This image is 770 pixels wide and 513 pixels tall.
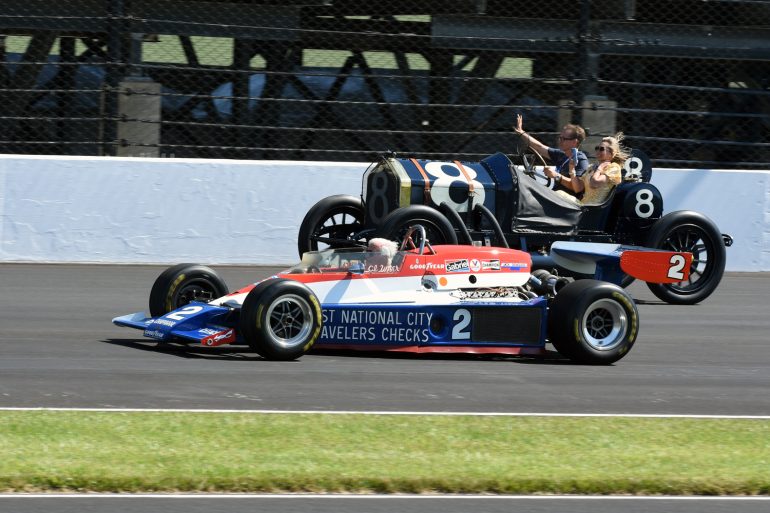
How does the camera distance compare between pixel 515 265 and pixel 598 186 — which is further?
pixel 598 186

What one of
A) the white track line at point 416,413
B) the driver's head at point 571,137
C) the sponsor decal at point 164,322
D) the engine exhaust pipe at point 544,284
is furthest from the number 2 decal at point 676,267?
the sponsor decal at point 164,322

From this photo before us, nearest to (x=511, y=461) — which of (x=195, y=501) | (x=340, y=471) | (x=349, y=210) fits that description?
(x=340, y=471)

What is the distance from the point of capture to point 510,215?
11.4 meters

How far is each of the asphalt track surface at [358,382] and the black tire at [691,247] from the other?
1.57 meters

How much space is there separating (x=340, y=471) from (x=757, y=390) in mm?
3476

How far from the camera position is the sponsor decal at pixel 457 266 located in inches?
341

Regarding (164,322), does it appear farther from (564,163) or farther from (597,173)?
(564,163)

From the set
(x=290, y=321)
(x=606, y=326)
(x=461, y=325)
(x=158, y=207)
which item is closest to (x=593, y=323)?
(x=606, y=326)

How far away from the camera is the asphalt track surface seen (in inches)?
209

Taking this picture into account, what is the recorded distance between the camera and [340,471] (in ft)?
18.4

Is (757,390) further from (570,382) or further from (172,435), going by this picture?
(172,435)

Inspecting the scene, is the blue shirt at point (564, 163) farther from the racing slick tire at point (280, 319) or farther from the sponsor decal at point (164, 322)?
the sponsor decal at point (164, 322)

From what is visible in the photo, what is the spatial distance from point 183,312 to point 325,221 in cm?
382

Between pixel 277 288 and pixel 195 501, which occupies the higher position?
pixel 277 288
